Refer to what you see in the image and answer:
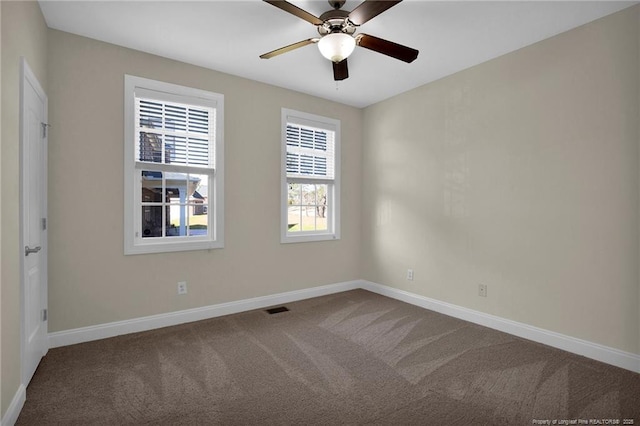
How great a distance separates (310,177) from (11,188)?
3.13 meters

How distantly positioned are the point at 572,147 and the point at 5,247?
13.4ft

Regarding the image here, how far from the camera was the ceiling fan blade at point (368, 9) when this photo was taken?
2.03 meters

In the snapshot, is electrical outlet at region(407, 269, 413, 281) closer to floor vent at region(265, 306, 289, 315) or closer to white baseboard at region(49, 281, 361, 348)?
white baseboard at region(49, 281, 361, 348)

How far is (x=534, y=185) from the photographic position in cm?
309

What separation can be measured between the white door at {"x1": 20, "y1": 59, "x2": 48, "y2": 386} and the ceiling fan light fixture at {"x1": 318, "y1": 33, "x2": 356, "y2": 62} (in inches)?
77.1

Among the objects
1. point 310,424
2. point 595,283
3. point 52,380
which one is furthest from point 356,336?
point 52,380

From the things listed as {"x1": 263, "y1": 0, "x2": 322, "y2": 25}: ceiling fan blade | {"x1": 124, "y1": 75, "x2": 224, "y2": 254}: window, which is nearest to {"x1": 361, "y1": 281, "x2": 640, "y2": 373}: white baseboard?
{"x1": 124, "y1": 75, "x2": 224, "y2": 254}: window

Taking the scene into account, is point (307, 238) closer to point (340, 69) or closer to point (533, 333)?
point (340, 69)

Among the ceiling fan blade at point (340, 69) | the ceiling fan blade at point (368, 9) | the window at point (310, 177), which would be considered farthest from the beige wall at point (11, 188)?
the window at point (310, 177)

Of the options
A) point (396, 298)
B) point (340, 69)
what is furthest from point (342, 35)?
point (396, 298)

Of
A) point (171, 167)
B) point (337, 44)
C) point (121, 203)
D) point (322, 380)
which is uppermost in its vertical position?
point (337, 44)

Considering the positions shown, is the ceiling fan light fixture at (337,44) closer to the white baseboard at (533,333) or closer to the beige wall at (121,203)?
the beige wall at (121,203)

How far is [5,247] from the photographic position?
1772 mm

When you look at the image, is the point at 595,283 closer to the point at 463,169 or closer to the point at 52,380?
the point at 463,169
